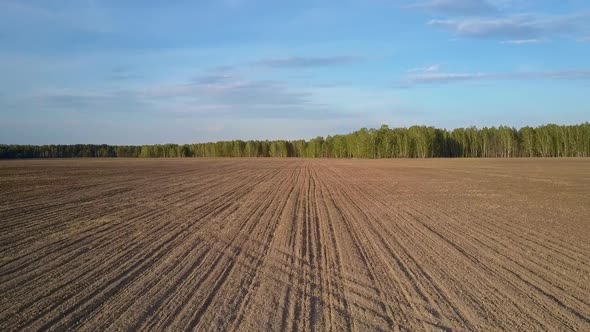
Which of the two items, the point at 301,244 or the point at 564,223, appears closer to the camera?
the point at 301,244

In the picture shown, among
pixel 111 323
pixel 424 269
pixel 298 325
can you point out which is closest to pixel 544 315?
pixel 424 269

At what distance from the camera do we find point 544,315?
6.10 metres

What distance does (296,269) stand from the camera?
8.55m

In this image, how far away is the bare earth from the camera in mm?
6117

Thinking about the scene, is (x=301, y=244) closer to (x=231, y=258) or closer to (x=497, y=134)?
(x=231, y=258)

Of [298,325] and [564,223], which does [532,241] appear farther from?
[298,325]

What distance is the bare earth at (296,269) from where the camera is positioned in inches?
241

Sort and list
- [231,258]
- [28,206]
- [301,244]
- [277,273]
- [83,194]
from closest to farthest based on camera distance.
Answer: [277,273] → [231,258] → [301,244] → [28,206] → [83,194]

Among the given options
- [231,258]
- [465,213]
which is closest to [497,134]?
[465,213]

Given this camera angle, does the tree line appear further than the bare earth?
Yes

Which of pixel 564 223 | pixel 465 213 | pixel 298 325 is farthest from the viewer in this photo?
pixel 465 213

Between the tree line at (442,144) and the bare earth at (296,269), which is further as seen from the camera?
the tree line at (442,144)

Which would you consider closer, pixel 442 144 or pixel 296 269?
pixel 296 269

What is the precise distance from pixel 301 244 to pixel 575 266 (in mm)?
5175
